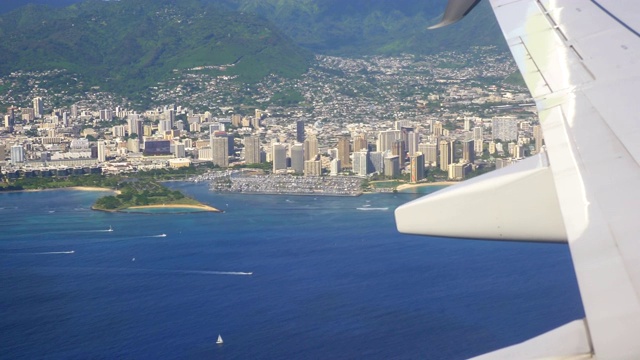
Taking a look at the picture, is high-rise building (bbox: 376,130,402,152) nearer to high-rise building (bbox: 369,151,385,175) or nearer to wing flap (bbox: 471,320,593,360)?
high-rise building (bbox: 369,151,385,175)

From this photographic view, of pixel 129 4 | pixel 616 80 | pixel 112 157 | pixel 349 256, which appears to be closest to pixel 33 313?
pixel 349 256

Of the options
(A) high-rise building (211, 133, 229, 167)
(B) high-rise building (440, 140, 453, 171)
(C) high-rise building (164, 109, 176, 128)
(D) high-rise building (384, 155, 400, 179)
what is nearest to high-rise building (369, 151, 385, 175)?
(D) high-rise building (384, 155, 400, 179)

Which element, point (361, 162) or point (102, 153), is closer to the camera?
point (361, 162)

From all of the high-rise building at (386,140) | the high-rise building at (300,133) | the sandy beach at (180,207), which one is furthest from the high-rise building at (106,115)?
the sandy beach at (180,207)

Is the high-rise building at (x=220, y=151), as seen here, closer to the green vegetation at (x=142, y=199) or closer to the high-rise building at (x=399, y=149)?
the green vegetation at (x=142, y=199)

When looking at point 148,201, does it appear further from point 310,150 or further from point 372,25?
point 372,25

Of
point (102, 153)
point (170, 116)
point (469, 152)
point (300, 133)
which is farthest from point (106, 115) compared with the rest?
point (469, 152)

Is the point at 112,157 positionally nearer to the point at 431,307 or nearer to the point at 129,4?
the point at 431,307
